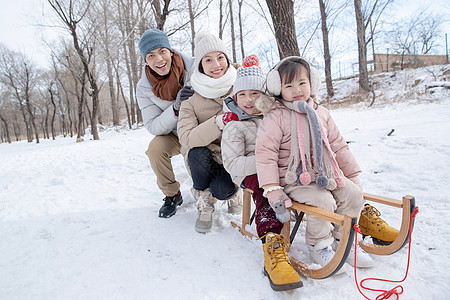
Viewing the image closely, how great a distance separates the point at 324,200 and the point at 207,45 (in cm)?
144

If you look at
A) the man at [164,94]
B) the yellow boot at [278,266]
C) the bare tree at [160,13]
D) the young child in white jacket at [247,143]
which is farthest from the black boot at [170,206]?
the bare tree at [160,13]

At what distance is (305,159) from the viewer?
1.51 metres

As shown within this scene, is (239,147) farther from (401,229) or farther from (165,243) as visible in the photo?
(401,229)

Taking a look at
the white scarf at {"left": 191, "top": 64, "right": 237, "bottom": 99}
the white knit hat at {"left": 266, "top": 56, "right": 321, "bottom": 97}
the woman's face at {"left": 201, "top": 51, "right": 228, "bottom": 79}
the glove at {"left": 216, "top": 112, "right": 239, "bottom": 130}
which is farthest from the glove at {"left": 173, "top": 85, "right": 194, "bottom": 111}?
the white knit hat at {"left": 266, "top": 56, "right": 321, "bottom": 97}

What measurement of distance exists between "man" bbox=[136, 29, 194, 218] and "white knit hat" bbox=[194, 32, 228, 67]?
30 cm

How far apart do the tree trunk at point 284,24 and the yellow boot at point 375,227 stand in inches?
115

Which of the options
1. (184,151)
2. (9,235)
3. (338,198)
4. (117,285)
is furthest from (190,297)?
(9,235)

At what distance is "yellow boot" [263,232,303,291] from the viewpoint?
122cm

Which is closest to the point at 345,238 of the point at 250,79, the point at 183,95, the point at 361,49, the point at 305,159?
the point at 305,159

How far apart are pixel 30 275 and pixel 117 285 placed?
1.96 ft

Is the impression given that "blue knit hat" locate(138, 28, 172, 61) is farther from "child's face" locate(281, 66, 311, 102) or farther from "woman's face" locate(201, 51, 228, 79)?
"child's face" locate(281, 66, 311, 102)

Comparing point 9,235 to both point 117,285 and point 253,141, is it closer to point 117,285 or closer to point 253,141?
point 117,285

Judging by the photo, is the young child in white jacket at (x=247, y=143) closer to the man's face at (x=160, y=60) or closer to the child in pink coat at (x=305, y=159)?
the child in pink coat at (x=305, y=159)

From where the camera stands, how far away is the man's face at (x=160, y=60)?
233 cm
